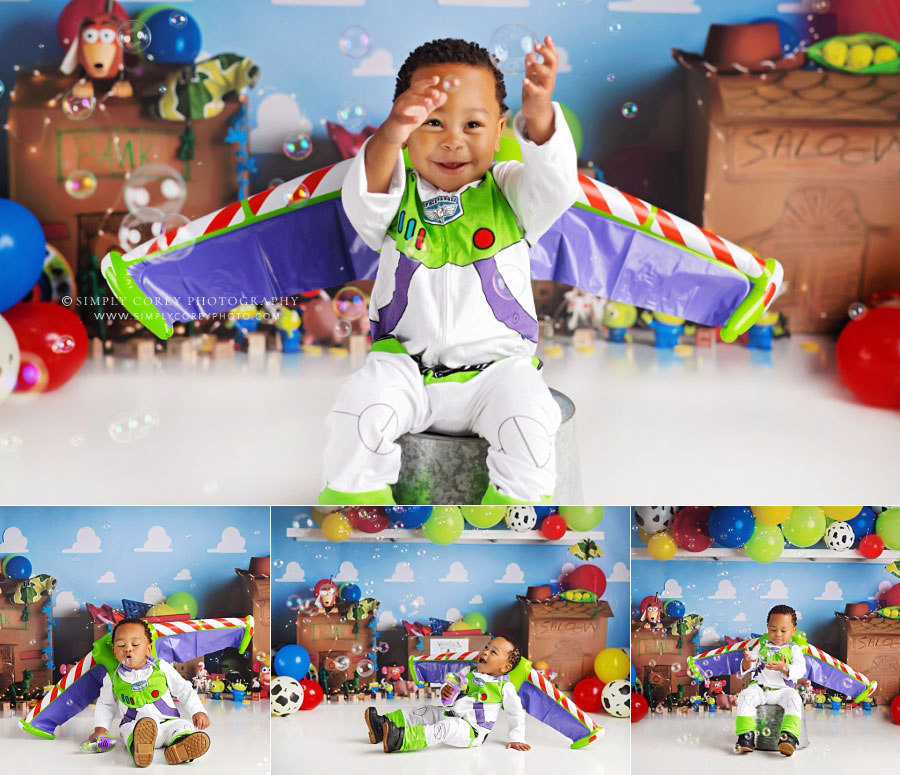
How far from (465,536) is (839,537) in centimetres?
61

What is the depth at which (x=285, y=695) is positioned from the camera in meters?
1.65

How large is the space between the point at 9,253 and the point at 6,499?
869 mm

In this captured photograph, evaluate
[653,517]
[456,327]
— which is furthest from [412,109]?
[653,517]

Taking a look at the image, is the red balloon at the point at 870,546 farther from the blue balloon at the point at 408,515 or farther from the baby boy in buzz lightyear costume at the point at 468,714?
the blue balloon at the point at 408,515

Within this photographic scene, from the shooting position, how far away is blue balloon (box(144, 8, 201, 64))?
317 cm

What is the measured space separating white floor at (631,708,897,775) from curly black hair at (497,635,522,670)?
8.5 inches

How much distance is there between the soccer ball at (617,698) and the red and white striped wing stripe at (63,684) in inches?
31.6

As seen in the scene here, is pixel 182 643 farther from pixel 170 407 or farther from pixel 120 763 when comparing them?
pixel 170 407

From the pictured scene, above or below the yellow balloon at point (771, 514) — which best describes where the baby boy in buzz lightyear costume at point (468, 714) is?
below

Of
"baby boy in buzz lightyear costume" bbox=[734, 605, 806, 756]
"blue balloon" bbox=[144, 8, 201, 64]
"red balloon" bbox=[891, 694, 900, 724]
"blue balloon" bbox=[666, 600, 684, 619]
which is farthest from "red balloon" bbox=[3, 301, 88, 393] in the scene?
"red balloon" bbox=[891, 694, 900, 724]

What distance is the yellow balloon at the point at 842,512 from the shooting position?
1.72 m

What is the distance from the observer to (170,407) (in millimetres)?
2631

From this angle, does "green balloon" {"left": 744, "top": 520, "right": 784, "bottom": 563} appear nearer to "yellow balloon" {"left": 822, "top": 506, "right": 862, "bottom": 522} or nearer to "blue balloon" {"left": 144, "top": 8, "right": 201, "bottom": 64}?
"yellow balloon" {"left": 822, "top": 506, "right": 862, "bottom": 522}

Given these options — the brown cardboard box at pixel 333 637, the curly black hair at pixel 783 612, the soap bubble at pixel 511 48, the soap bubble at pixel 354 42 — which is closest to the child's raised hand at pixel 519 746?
the brown cardboard box at pixel 333 637
